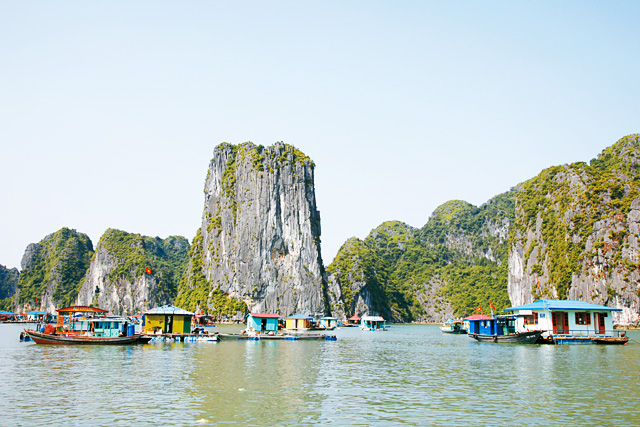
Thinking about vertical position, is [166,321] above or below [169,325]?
above

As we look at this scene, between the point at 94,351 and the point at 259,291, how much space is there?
378 ft

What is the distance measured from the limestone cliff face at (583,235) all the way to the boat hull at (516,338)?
61.9 metres

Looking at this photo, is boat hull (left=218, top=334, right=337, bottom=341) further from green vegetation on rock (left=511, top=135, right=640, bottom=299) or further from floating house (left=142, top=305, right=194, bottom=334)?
green vegetation on rock (left=511, top=135, right=640, bottom=299)

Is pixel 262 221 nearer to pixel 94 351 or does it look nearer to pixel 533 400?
pixel 94 351

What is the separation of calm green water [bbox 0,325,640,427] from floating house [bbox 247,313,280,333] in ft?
115

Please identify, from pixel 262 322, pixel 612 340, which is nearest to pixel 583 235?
pixel 612 340

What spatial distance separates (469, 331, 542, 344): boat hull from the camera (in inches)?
2269

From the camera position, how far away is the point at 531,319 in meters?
62.3

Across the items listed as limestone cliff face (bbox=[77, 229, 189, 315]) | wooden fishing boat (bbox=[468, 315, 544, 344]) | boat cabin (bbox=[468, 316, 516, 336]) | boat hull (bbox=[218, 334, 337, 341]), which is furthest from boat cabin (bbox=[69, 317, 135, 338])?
limestone cliff face (bbox=[77, 229, 189, 315])

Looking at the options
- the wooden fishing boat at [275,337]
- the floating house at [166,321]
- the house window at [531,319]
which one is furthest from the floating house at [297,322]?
the house window at [531,319]

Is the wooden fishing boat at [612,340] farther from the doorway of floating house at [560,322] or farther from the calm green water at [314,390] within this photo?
the calm green water at [314,390]

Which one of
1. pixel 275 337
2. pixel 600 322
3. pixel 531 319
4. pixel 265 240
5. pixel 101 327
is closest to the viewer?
pixel 101 327

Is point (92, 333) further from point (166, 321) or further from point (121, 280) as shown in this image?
point (121, 280)

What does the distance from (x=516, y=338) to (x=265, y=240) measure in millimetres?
114797
